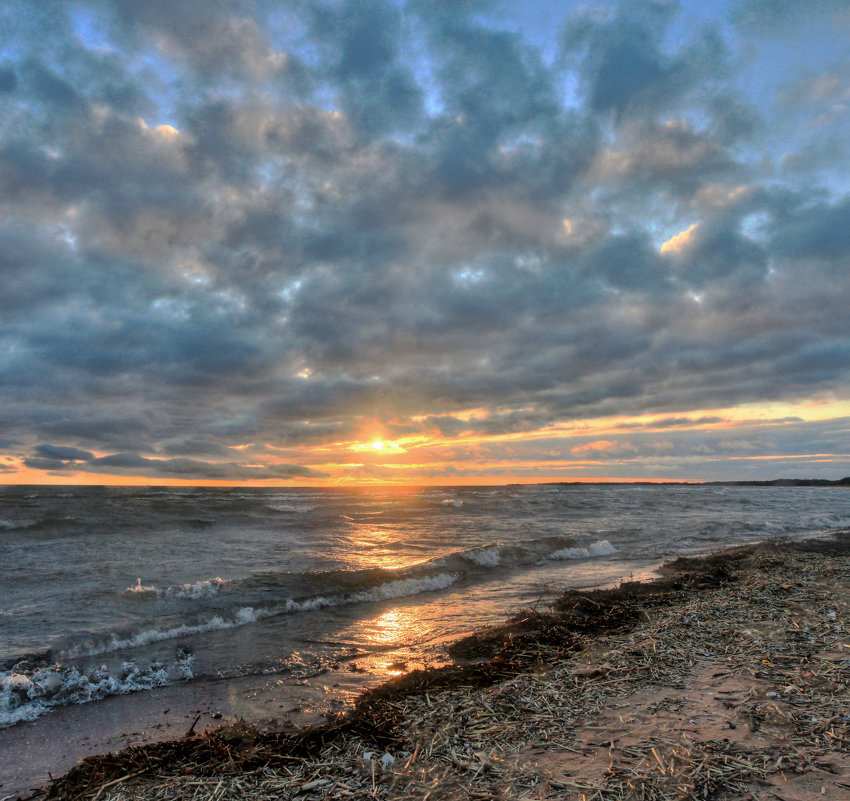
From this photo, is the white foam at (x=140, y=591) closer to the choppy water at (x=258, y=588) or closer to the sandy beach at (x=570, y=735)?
the choppy water at (x=258, y=588)

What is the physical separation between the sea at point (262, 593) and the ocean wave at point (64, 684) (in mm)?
25

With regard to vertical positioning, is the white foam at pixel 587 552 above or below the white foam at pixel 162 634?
below

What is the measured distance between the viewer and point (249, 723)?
589 cm

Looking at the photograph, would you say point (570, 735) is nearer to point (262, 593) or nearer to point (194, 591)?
point (262, 593)

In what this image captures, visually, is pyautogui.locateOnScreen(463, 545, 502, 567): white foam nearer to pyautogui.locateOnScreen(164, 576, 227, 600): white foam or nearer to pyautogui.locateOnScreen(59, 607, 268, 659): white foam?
pyautogui.locateOnScreen(59, 607, 268, 659): white foam

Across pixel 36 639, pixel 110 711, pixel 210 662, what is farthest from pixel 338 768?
pixel 36 639

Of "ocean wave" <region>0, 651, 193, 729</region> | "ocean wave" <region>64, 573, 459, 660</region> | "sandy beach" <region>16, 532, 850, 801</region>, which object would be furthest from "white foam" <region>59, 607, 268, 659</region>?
"sandy beach" <region>16, 532, 850, 801</region>

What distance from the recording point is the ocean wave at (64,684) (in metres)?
6.72

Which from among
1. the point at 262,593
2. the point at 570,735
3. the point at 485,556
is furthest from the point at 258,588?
the point at 570,735

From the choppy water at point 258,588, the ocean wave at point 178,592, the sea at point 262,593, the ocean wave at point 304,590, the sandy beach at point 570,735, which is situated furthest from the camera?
the ocean wave at point 178,592

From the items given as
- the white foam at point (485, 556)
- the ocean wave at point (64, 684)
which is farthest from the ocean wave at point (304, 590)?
the ocean wave at point (64, 684)

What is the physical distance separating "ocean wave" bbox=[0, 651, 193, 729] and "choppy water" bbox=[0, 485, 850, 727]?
25mm

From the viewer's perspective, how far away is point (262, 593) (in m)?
12.3

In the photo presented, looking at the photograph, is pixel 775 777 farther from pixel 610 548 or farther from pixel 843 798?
pixel 610 548
